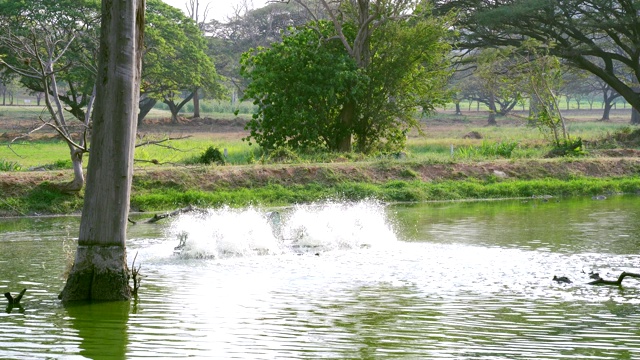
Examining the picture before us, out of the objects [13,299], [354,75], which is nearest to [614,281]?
[13,299]

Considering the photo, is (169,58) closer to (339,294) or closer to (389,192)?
(389,192)

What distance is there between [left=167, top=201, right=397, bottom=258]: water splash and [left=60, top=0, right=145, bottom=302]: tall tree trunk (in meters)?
3.93

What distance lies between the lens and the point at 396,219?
68.3ft

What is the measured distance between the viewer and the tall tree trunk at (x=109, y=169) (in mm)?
10500

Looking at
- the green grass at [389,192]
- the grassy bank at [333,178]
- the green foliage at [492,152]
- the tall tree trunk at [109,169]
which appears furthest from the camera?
the green foliage at [492,152]

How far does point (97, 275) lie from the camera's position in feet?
34.8

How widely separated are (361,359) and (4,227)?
13.6 meters

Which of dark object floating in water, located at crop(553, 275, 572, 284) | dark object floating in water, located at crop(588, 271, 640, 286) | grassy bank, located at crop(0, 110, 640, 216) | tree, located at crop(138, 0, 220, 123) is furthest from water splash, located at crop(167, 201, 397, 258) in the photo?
tree, located at crop(138, 0, 220, 123)

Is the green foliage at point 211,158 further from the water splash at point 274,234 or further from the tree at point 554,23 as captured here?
the tree at point 554,23

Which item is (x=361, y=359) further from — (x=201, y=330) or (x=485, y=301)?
(x=485, y=301)

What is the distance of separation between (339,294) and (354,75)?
66.5ft

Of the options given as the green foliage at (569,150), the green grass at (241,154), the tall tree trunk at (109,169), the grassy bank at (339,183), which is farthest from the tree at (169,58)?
the tall tree trunk at (109,169)

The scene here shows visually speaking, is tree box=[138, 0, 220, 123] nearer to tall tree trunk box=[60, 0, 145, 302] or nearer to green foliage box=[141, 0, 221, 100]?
green foliage box=[141, 0, 221, 100]

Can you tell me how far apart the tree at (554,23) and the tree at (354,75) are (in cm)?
503
